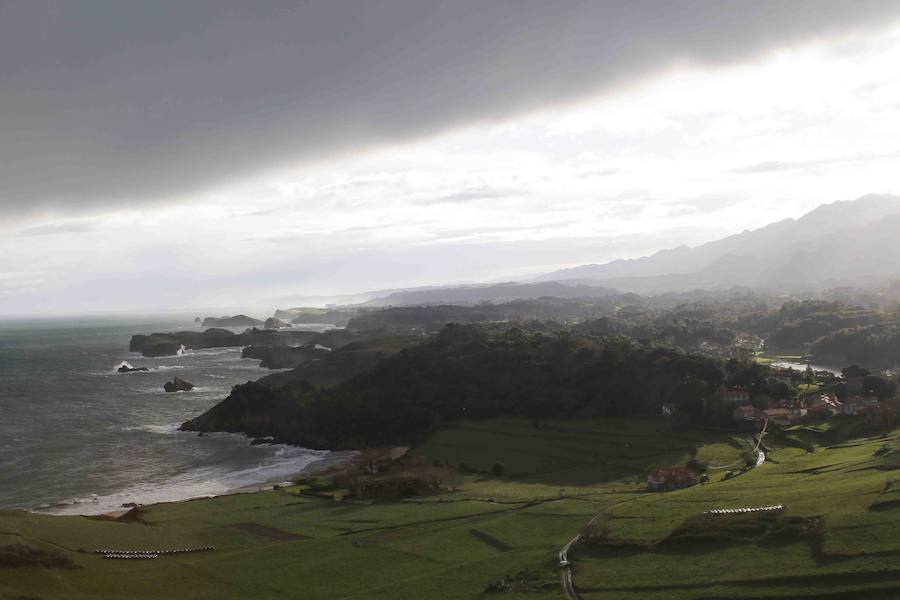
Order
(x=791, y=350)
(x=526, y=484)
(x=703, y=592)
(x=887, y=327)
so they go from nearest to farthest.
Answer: (x=703, y=592), (x=526, y=484), (x=887, y=327), (x=791, y=350)

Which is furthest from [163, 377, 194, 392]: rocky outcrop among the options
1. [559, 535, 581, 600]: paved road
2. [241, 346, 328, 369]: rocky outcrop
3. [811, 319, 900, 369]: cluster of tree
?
[811, 319, 900, 369]: cluster of tree

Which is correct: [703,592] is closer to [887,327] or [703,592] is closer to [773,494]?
[773,494]

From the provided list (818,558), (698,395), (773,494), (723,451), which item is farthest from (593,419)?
(818,558)

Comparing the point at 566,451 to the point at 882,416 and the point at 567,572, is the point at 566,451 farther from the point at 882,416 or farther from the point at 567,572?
the point at 567,572

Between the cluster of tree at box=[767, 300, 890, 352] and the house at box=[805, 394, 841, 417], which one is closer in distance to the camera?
the house at box=[805, 394, 841, 417]

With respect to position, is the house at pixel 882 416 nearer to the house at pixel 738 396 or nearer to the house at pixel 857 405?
the house at pixel 857 405

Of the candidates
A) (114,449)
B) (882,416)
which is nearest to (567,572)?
(882,416)

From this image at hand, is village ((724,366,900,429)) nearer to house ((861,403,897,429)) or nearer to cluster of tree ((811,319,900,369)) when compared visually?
house ((861,403,897,429))
